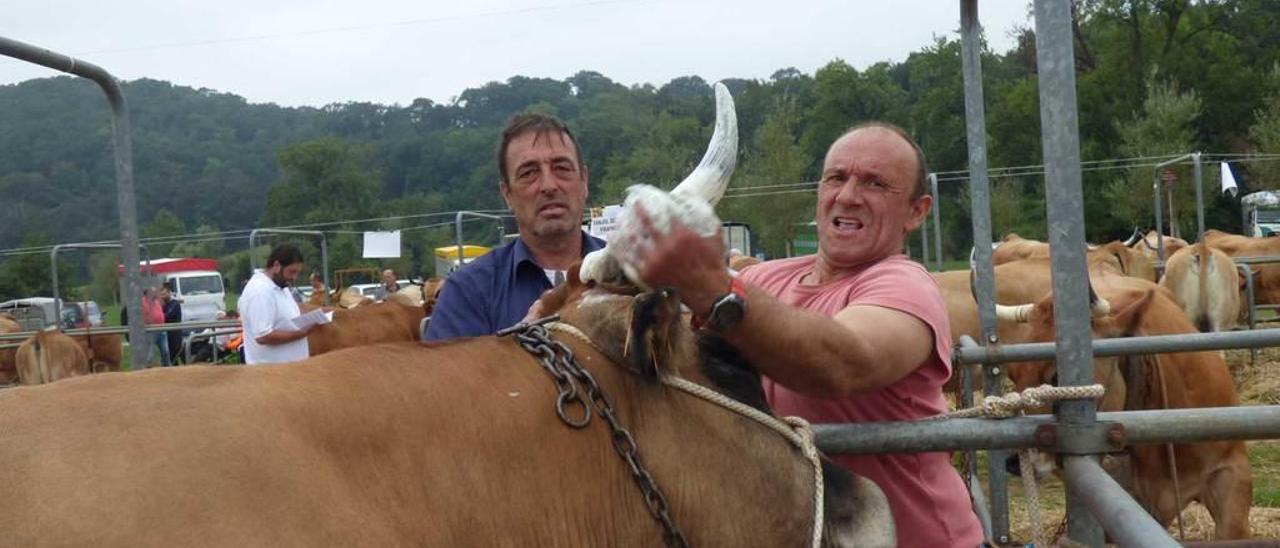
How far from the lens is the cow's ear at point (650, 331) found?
A: 84.0 inches

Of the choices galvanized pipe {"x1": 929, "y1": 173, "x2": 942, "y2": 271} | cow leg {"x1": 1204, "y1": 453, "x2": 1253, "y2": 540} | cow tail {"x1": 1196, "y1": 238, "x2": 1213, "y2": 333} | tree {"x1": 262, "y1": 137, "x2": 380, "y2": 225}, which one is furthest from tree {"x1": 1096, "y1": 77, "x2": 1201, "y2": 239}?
tree {"x1": 262, "y1": 137, "x2": 380, "y2": 225}

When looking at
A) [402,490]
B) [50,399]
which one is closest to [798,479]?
[402,490]

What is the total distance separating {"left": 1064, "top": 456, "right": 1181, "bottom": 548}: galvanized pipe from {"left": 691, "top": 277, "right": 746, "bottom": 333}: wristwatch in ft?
2.35

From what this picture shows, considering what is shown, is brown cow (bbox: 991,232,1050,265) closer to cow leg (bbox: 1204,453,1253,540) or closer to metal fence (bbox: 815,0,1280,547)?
cow leg (bbox: 1204,453,1253,540)

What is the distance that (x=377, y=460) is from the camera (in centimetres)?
193

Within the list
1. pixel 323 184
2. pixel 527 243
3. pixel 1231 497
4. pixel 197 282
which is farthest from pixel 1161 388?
pixel 323 184

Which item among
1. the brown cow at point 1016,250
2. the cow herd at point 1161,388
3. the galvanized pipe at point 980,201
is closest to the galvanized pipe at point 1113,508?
the galvanized pipe at point 980,201

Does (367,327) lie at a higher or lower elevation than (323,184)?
lower

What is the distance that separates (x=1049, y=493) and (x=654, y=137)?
4050cm

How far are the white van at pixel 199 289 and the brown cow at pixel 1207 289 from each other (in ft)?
73.4

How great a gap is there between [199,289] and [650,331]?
3325 centimetres

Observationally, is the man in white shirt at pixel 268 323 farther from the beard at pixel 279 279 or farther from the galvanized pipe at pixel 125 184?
the galvanized pipe at pixel 125 184

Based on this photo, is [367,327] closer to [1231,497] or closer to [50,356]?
[50,356]

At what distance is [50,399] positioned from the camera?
1859mm
